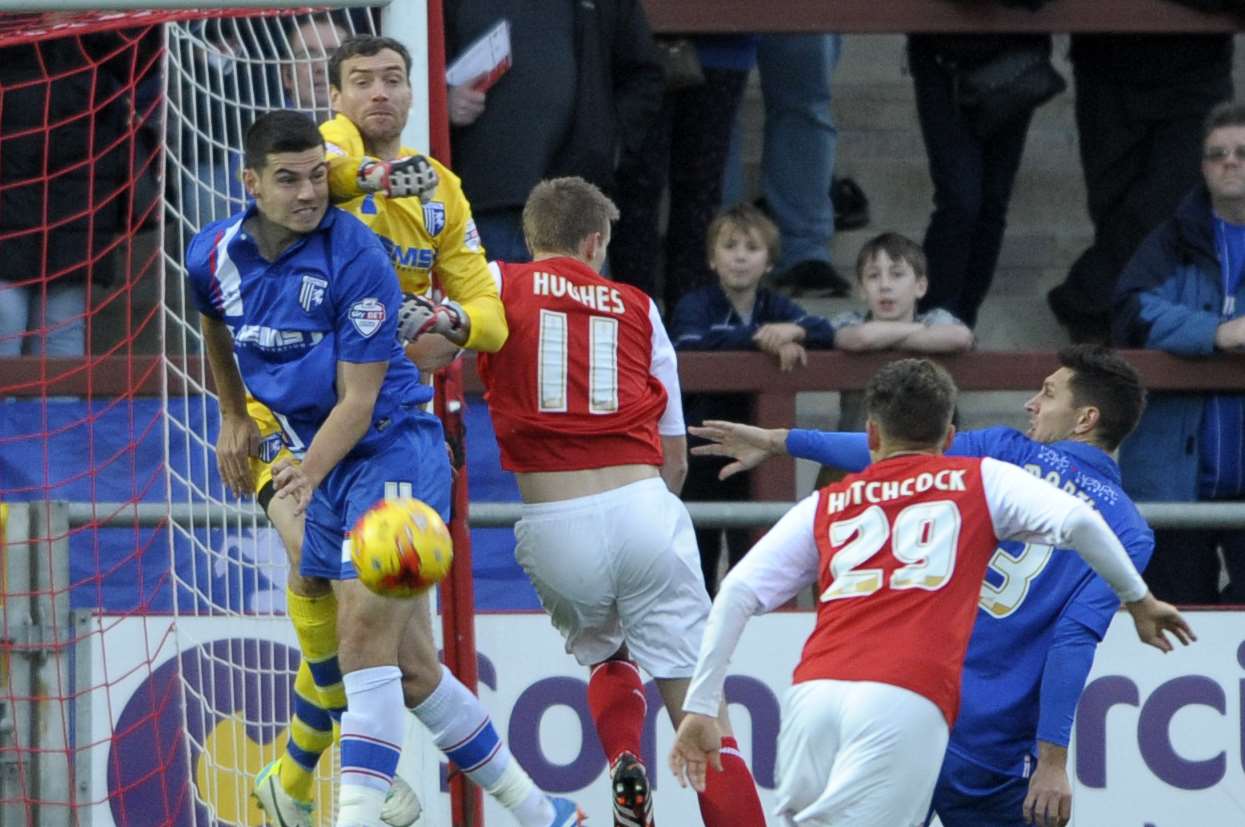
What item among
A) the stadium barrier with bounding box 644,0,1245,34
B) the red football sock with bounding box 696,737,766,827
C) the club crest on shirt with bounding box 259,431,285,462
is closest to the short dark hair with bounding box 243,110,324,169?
the club crest on shirt with bounding box 259,431,285,462

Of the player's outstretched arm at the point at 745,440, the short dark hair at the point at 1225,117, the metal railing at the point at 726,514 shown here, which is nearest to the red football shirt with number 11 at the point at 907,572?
the player's outstretched arm at the point at 745,440

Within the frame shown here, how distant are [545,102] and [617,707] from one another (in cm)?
232

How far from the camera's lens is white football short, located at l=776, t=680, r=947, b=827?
16.3 ft

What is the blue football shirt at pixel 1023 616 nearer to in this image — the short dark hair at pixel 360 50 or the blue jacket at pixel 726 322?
the short dark hair at pixel 360 50

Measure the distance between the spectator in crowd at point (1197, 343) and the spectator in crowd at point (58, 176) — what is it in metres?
3.46

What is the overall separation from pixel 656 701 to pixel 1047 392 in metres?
1.72

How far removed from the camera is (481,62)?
771cm

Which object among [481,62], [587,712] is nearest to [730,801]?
[587,712]

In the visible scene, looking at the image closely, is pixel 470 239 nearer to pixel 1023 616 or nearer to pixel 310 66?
pixel 310 66

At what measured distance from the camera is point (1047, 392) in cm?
599

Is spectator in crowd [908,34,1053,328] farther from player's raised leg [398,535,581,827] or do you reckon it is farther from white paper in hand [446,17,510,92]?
player's raised leg [398,535,581,827]

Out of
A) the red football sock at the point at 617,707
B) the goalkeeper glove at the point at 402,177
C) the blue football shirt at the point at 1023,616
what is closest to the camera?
the goalkeeper glove at the point at 402,177

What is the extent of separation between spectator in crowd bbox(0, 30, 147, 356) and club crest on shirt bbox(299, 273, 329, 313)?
89.9 inches

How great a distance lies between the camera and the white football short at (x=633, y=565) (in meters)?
6.27
